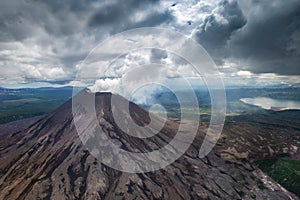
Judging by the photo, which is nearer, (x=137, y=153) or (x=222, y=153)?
(x=137, y=153)

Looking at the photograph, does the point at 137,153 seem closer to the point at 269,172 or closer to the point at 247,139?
the point at 269,172

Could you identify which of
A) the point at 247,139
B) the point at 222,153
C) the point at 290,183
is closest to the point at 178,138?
the point at 222,153

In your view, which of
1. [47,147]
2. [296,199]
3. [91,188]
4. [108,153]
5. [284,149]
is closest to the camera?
[91,188]

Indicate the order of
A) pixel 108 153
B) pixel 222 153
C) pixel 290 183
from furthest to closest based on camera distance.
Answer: pixel 222 153 < pixel 108 153 < pixel 290 183

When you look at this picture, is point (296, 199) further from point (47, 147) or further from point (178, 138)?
point (47, 147)

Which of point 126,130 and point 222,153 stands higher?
point 126,130

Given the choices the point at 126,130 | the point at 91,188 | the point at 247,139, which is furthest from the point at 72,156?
the point at 247,139
